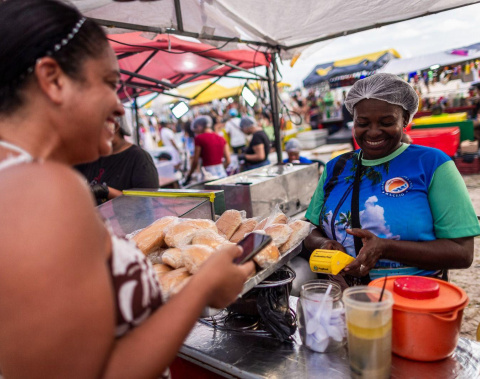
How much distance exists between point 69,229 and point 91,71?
0.34 m

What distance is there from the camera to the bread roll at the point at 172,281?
1.26 metres

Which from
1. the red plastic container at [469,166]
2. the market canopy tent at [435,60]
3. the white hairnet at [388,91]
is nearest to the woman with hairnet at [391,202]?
the white hairnet at [388,91]

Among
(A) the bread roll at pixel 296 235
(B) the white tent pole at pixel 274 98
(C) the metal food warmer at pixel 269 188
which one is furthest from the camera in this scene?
(B) the white tent pole at pixel 274 98

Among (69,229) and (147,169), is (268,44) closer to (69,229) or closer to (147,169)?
(147,169)

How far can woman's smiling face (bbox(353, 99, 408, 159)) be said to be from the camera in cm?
195

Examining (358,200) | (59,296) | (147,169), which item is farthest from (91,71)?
(147,169)

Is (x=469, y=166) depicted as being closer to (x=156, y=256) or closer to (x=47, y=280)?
(x=156, y=256)

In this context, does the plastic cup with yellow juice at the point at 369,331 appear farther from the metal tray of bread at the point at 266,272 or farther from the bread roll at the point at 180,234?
the bread roll at the point at 180,234

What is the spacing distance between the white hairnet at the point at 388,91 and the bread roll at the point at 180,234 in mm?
1154

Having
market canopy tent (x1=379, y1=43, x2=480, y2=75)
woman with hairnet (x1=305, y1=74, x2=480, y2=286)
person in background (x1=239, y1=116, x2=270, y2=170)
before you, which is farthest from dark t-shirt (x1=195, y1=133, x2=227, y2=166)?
market canopy tent (x1=379, y1=43, x2=480, y2=75)

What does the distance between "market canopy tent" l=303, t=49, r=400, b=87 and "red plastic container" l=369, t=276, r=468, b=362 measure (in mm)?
11028

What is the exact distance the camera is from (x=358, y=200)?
1.97m

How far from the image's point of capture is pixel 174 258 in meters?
1.46

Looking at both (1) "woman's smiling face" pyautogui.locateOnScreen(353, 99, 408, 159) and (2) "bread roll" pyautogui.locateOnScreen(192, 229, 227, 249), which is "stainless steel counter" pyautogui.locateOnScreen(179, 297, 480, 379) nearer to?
(2) "bread roll" pyautogui.locateOnScreen(192, 229, 227, 249)
